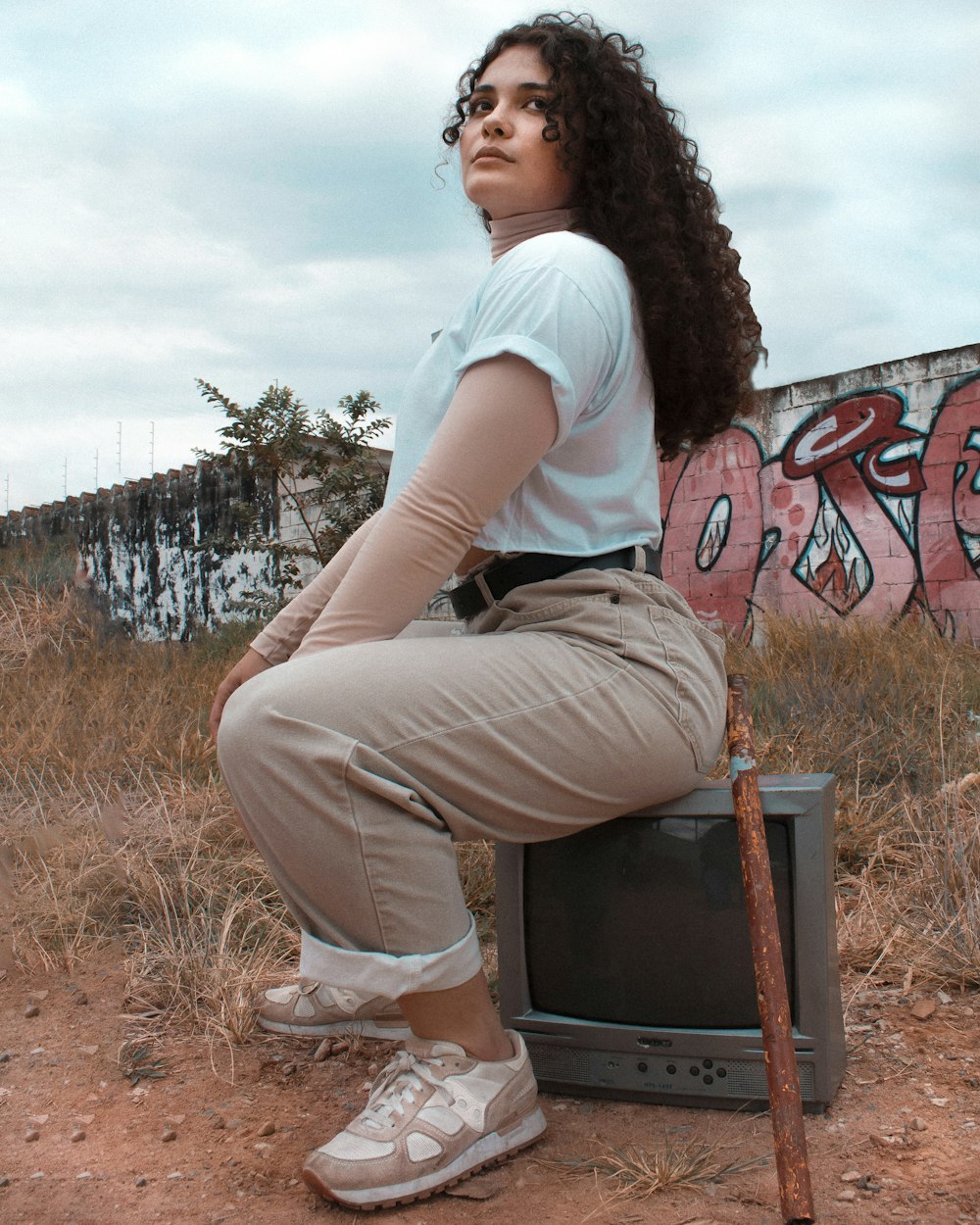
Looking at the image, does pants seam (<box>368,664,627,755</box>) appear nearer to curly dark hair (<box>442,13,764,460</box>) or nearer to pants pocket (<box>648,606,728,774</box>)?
pants pocket (<box>648,606,728,774</box>)

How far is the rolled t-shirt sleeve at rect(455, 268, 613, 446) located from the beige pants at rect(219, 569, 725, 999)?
Result: 30cm

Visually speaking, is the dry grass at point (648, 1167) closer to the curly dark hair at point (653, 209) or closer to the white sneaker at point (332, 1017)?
the white sneaker at point (332, 1017)

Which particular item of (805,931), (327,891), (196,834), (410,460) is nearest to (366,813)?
(327,891)

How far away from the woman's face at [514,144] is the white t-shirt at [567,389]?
20 centimetres

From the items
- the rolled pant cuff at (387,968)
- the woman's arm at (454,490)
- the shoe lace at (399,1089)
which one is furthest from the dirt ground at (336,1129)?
the woman's arm at (454,490)

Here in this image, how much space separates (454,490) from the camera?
1460mm

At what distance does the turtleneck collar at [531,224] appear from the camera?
1.82 metres

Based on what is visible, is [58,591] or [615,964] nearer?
[615,964]

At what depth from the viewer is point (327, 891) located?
1.46 metres

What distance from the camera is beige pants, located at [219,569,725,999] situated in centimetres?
143

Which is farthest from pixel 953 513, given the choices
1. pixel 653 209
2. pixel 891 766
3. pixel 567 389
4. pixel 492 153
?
pixel 567 389

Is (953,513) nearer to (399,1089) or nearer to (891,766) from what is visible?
(891,766)

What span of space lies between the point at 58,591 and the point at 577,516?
6681 millimetres

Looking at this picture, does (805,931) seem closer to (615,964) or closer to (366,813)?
(615,964)
